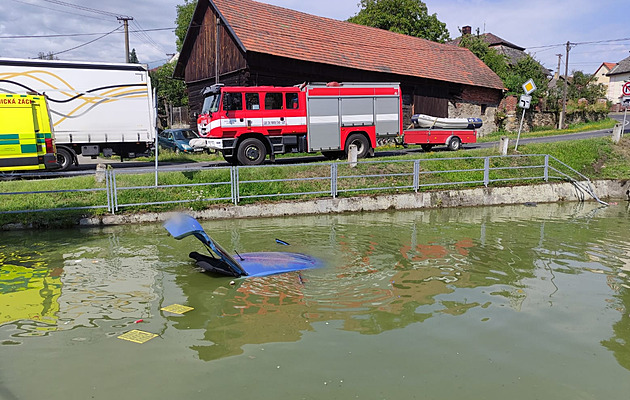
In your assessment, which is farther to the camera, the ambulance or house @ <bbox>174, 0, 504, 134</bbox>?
house @ <bbox>174, 0, 504, 134</bbox>

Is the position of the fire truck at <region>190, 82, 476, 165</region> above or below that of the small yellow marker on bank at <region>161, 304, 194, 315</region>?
above

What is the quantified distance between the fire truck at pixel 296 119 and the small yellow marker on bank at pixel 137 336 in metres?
10.6

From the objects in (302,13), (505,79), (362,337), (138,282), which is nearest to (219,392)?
(362,337)

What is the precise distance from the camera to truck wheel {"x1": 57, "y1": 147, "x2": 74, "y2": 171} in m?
17.2

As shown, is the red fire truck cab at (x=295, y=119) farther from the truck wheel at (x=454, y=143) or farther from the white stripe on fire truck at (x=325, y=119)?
the truck wheel at (x=454, y=143)

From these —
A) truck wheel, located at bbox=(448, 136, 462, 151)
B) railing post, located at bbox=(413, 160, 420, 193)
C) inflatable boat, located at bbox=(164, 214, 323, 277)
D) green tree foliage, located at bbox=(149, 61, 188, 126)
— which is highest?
green tree foliage, located at bbox=(149, 61, 188, 126)

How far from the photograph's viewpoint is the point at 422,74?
2850 cm

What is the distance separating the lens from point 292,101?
1634cm

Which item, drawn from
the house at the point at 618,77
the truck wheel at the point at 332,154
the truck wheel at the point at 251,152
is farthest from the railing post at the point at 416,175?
the house at the point at 618,77

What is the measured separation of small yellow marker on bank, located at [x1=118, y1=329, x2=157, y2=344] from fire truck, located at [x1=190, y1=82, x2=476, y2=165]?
10.6 m

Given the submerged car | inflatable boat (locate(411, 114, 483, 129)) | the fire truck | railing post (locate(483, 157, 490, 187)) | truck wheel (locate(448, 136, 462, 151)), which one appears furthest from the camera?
the submerged car

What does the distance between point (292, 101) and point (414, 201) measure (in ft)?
19.3

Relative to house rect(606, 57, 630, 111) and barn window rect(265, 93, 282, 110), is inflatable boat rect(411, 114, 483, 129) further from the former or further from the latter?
house rect(606, 57, 630, 111)

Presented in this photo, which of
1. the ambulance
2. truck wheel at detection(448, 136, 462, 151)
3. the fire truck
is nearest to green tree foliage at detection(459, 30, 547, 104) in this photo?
truck wheel at detection(448, 136, 462, 151)
